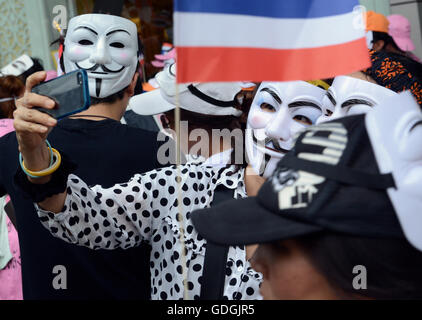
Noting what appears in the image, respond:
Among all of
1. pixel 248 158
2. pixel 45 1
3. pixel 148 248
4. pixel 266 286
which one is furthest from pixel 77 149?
pixel 45 1

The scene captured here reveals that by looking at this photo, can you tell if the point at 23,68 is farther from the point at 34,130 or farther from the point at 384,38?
the point at 34,130

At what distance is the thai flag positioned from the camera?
1565 mm

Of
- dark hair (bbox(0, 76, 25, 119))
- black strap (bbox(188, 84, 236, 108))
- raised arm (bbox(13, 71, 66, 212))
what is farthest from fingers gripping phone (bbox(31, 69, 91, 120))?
dark hair (bbox(0, 76, 25, 119))

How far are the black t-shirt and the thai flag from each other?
87 centimetres

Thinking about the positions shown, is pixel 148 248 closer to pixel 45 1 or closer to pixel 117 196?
pixel 117 196

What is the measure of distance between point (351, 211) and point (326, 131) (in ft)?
0.70

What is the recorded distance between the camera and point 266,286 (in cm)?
137

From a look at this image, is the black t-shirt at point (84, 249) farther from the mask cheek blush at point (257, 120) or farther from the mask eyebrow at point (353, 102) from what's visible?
the mask eyebrow at point (353, 102)

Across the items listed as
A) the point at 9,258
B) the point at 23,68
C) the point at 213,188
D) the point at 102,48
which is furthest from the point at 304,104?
the point at 23,68

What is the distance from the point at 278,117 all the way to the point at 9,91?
6.97 ft

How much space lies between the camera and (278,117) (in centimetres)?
256

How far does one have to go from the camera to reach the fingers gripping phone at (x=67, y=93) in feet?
5.38

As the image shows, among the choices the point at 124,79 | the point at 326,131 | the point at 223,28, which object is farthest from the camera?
the point at 124,79

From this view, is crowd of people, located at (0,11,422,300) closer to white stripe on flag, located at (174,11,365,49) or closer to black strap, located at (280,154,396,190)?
black strap, located at (280,154,396,190)
